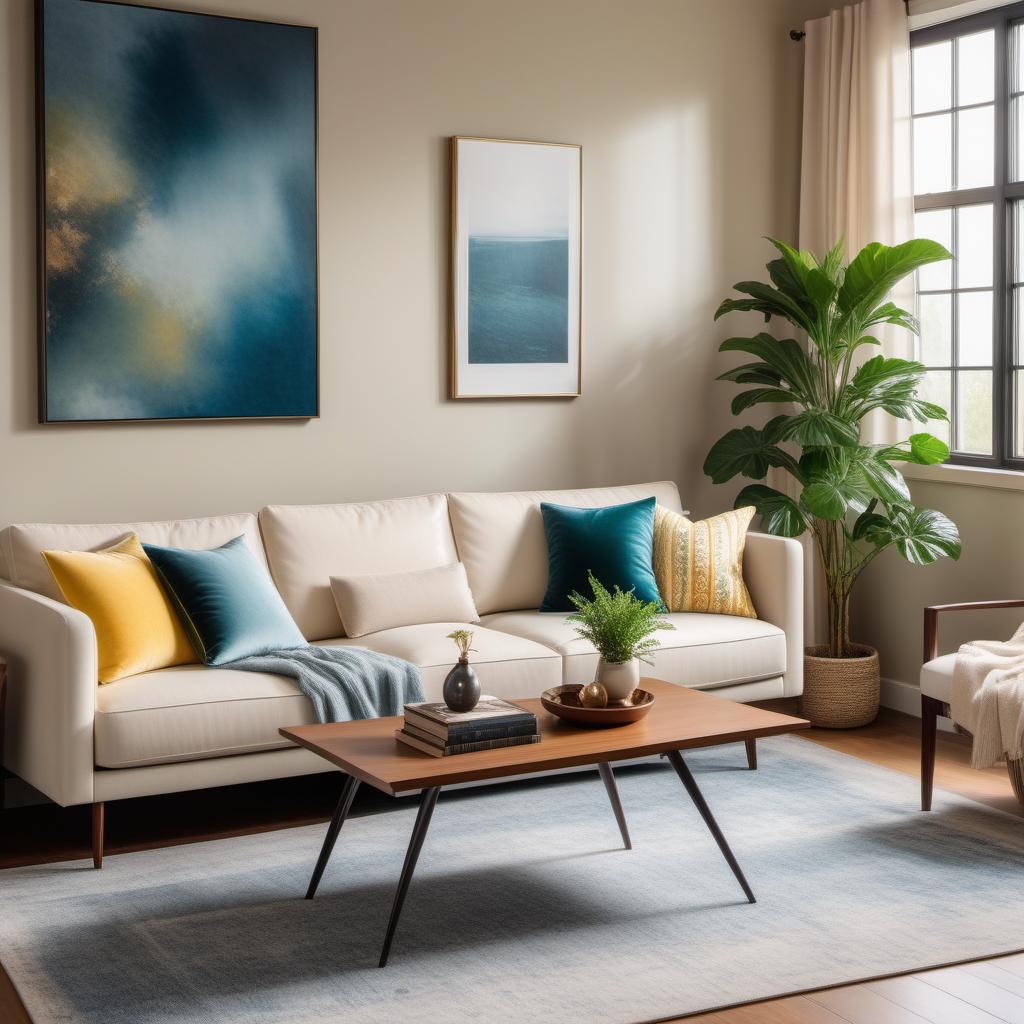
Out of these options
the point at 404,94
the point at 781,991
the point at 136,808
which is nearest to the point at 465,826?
the point at 136,808

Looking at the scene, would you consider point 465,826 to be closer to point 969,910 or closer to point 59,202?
point 969,910

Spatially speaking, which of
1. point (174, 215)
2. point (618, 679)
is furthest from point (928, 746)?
point (174, 215)

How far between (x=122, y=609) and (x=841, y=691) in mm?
2644

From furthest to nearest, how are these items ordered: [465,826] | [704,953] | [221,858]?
1. [465,826]
2. [221,858]
3. [704,953]

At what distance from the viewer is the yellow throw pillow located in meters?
3.76

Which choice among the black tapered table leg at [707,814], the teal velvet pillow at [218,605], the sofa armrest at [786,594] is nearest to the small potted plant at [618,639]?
the black tapered table leg at [707,814]

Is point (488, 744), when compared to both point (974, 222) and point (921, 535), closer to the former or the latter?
point (921, 535)

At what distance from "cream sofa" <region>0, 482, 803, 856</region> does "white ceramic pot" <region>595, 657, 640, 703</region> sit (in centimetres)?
75

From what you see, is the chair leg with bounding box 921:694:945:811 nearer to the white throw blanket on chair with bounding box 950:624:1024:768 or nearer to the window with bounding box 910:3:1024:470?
the white throw blanket on chair with bounding box 950:624:1024:768

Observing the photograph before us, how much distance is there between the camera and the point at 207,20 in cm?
448

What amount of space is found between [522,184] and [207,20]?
4.14 feet

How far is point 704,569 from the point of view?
4754 millimetres

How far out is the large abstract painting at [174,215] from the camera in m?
4.30

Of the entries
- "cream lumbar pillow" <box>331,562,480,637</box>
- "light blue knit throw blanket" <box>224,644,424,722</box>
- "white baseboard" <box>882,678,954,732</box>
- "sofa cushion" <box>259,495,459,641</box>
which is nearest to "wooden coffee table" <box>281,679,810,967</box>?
"light blue knit throw blanket" <box>224,644,424,722</box>
